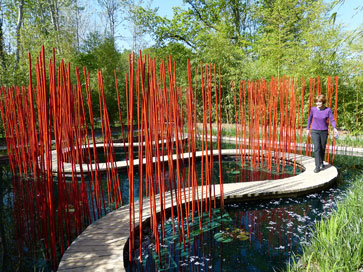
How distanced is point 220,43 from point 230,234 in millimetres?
8673

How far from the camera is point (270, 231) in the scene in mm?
2426

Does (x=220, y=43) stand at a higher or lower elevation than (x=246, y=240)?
higher

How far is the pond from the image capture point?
6.45ft

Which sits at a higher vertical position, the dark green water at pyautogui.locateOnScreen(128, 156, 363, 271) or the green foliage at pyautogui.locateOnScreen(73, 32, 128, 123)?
the green foliage at pyautogui.locateOnScreen(73, 32, 128, 123)

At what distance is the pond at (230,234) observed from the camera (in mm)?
1965

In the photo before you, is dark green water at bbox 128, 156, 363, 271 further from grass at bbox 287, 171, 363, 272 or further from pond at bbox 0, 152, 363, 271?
grass at bbox 287, 171, 363, 272

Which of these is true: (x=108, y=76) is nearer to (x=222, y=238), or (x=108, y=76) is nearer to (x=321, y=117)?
(x=321, y=117)

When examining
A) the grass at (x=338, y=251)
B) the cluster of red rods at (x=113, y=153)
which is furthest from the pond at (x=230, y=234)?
the grass at (x=338, y=251)

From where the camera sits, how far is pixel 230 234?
7.79ft

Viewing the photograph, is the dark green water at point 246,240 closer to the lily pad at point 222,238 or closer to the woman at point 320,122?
the lily pad at point 222,238

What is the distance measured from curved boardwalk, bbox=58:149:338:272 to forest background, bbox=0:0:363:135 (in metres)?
1.59

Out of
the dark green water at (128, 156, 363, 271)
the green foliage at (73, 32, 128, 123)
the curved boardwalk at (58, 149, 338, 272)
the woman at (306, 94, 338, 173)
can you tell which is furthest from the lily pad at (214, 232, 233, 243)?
the green foliage at (73, 32, 128, 123)

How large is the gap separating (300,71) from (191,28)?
8705mm

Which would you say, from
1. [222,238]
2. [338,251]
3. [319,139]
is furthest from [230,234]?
[319,139]
